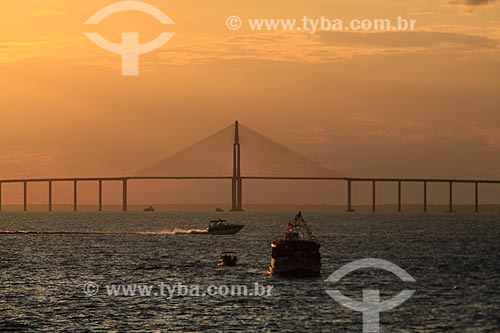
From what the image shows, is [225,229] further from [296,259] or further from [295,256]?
[296,259]

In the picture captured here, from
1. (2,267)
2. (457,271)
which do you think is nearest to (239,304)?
(457,271)

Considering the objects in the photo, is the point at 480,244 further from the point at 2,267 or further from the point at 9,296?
the point at 9,296

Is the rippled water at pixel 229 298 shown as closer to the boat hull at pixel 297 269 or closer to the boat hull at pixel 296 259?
the boat hull at pixel 297 269

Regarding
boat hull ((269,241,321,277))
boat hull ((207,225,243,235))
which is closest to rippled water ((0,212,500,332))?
boat hull ((269,241,321,277))

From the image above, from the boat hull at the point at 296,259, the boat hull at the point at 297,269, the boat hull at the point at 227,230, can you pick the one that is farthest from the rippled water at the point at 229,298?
the boat hull at the point at 227,230

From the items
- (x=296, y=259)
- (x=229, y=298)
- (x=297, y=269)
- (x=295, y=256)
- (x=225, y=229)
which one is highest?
(x=295, y=256)

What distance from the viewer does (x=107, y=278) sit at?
94438 mm

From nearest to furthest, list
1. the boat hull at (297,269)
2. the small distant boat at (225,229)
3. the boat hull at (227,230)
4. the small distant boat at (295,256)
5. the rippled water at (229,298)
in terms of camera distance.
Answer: the rippled water at (229,298), the small distant boat at (295,256), the boat hull at (297,269), the boat hull at (227,230), the small distant boat at (225,229)

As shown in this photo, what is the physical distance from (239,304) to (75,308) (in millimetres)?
11409

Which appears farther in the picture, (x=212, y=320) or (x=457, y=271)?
(x=457, y=271)

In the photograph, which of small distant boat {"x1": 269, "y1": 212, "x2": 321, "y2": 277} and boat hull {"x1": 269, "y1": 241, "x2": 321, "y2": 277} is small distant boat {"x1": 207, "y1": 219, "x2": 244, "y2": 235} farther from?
boat hull {"x1": 269, "y1": 241, "x2": 321, "y2": 277}

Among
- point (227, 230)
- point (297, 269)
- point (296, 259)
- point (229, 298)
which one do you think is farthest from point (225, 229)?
point (229, 298)

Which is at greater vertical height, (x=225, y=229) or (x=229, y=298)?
(x=225, y=229)

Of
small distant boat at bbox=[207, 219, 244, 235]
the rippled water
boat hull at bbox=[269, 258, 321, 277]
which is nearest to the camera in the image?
the rippled water
